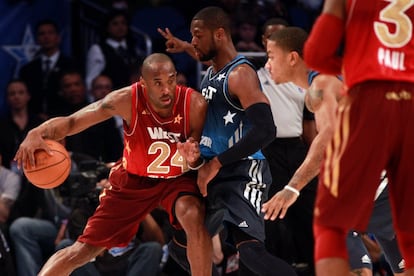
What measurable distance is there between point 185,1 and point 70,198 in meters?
3.28

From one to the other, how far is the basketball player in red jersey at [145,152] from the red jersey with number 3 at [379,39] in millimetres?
1913

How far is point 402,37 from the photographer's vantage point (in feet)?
15.1

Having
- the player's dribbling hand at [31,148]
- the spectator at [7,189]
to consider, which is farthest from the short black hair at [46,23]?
the player's dribbling hand at [31,148]

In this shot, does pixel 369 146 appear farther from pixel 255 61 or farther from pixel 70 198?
pixel 70 198

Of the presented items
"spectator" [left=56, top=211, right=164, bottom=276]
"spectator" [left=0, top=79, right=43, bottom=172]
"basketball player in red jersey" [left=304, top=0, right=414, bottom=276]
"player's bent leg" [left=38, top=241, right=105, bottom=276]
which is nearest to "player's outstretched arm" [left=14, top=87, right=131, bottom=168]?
"player's bent leg" [left=38, top=241, right=105, bottom=276]

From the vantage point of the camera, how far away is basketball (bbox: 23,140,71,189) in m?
6.20

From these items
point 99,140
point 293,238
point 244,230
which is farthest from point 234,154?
point 99,140

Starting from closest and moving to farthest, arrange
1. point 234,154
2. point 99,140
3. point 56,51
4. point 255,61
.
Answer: point 234,154 < point 255,61 < point 99,140 < point 56,51

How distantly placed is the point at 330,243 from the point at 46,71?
19.0 feet

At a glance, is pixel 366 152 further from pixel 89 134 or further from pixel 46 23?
pixel 46 23

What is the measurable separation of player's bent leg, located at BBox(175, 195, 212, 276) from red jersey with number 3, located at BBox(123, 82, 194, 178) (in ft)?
0.83

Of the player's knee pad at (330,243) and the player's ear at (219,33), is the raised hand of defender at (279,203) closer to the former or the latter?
the player's knee pad at (330,243)

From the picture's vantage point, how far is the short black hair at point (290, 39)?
19.4ft

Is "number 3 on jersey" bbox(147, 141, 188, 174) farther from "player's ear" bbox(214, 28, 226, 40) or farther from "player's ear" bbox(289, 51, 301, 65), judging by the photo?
"player's ear" bbox(289, 51, 301, 65)
